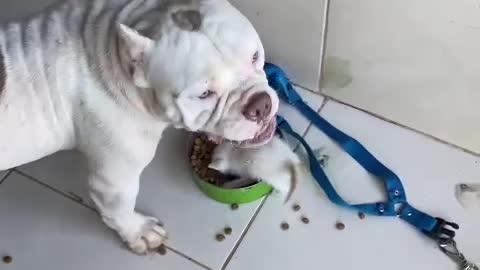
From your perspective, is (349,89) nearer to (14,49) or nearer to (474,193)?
(474,193)

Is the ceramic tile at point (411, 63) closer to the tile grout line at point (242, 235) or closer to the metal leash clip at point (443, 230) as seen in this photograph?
the metal leash clip at point (443, 230)

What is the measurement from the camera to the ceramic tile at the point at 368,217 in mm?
1346

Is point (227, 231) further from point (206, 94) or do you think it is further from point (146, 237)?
point (206, 94)

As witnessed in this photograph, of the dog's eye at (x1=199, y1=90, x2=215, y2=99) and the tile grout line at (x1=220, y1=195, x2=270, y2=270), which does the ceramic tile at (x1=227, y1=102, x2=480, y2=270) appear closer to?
the tile grout line at (x1=220, y1=195, x2=270, y2=270)

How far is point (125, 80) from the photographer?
1.04 metres

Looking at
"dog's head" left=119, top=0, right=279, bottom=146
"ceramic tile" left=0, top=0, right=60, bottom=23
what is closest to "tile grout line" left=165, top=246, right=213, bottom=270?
"dog's head" left=119, top=0, right=279, bottom=146

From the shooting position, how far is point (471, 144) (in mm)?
1441

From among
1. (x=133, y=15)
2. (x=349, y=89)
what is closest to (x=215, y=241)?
(x=349, y=89)

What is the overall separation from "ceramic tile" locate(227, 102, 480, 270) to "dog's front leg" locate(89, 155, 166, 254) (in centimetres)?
16

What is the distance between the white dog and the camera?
3.16 feet

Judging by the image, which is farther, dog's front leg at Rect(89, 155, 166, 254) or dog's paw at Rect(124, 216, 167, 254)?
dog's paw at Rect(124, 216, 167, 254)

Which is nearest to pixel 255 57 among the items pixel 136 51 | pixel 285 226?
pixel 136 51

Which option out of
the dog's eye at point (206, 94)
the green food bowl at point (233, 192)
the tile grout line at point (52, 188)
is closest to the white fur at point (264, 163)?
the green food bowl at point (233, 192)

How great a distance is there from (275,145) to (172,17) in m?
0.47
